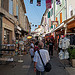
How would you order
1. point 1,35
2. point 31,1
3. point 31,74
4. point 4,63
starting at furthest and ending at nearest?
point 31,1, point 1,35, point 4,63, point 31,74

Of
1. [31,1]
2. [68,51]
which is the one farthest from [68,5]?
[68,51]

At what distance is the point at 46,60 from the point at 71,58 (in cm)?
383

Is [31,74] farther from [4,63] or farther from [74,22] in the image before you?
[74,22]

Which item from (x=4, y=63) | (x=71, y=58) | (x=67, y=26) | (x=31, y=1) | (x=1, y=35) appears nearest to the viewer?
(x=71, y=58)

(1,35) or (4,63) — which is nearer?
(4,63)

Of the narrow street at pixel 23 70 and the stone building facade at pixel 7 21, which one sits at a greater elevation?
the stone building facade at pixel 7 21

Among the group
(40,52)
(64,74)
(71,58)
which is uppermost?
(40,52)

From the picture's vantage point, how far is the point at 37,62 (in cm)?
396

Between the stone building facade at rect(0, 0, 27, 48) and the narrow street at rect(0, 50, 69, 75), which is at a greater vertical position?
the stone building facade at rect(0, 0, 27, 48)

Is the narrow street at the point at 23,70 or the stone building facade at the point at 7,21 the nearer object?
the narrow street at the point at 23,70

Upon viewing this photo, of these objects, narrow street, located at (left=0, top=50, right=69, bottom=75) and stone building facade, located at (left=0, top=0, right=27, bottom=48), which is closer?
narrow street, located at (left=0, top=50, right=69, bottom=75)

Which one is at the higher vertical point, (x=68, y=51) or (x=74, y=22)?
(x=74, y=22)

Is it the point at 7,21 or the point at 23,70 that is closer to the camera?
the point at 23,70

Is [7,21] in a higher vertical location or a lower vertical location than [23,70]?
higher
